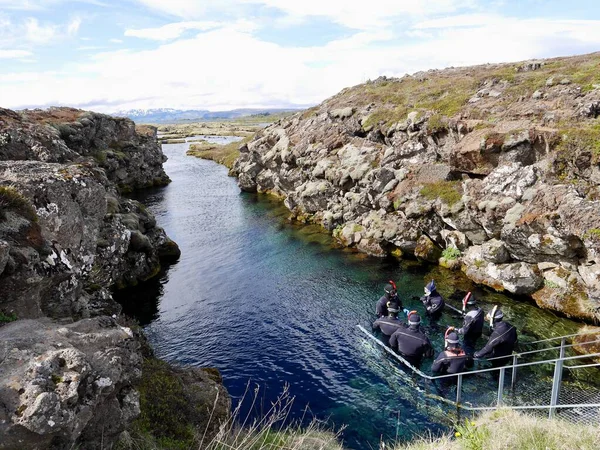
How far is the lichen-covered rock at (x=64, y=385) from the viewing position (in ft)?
30.7

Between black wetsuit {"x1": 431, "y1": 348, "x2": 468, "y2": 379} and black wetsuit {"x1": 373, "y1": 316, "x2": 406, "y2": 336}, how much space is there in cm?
365

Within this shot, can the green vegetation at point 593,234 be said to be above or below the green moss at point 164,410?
above

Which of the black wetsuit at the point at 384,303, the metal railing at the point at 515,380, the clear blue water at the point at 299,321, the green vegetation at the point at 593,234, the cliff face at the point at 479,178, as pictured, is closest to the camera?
the metal railing at the point at 515,380

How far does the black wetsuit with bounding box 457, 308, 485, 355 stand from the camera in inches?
1022

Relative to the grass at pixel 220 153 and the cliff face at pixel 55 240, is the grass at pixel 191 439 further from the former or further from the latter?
the grass at pixel 220 153

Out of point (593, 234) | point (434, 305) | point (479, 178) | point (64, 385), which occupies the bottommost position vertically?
point (434, 305)

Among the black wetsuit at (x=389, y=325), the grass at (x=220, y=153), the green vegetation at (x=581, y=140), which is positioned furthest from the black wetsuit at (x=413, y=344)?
the grass at (x=220, y=153)

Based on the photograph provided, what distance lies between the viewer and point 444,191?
42.2 metres

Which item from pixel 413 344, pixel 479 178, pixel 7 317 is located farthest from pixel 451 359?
pixel 479 178

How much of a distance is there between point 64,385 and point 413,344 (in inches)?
725

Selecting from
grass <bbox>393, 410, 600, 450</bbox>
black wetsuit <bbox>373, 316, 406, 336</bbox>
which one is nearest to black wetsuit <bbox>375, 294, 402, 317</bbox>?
black wetsuit <bbox>373, 316, 406, 336</bbox>

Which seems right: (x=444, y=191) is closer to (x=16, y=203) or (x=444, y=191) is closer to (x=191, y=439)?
(x=191, y=439)

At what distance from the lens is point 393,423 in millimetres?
19766

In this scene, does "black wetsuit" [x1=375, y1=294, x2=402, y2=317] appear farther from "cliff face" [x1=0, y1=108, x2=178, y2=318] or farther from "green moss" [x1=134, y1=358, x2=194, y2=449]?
"cliff face" [x1=0, y1=108, x2=178, y2=318]
